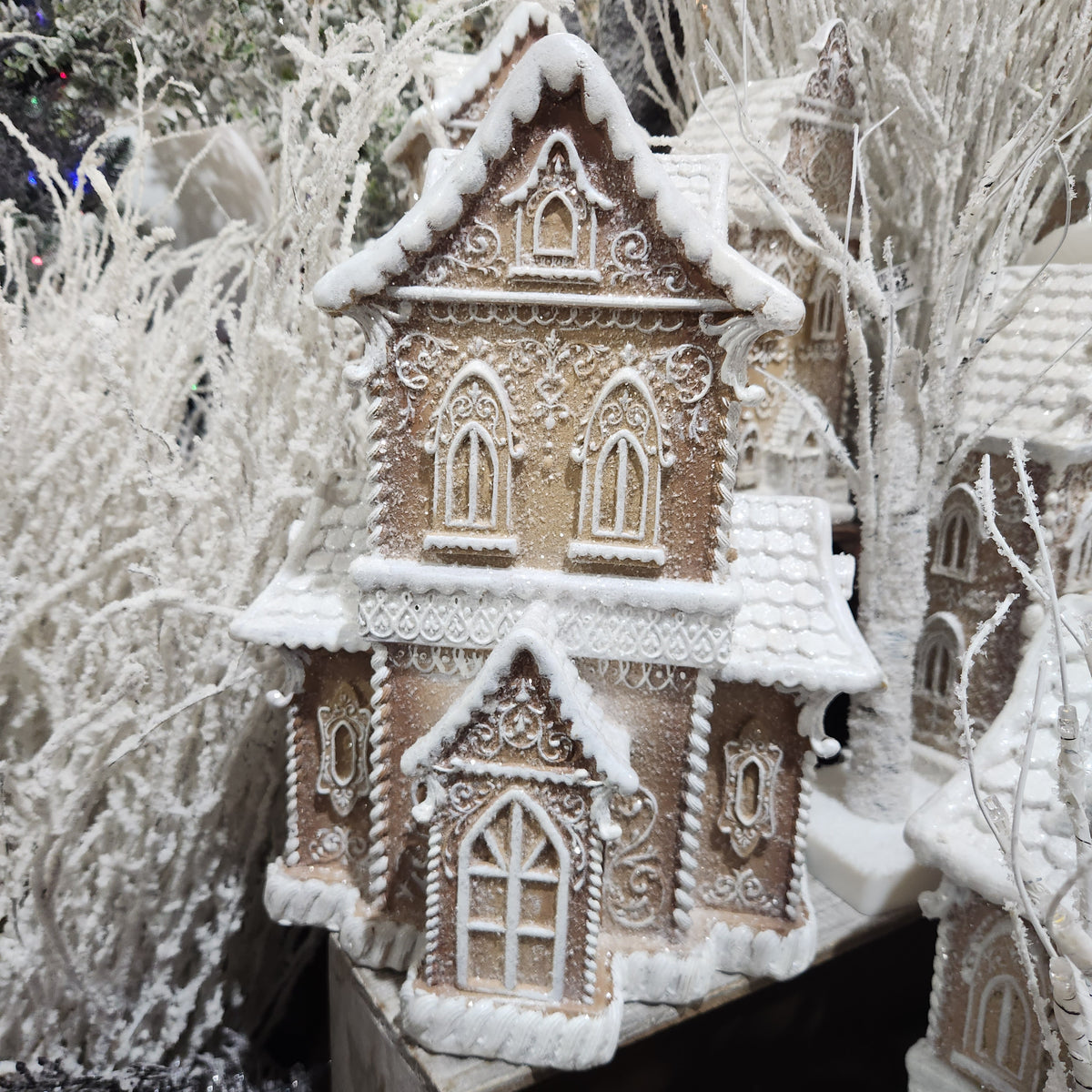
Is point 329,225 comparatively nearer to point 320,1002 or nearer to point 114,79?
point 114,79

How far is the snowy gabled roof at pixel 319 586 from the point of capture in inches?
63.8

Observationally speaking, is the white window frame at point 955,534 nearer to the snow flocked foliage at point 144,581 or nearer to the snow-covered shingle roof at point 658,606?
the snow-covered shingle roof at point 658,606

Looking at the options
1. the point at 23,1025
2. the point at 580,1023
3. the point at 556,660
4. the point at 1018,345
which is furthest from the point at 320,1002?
the point at 1018,345

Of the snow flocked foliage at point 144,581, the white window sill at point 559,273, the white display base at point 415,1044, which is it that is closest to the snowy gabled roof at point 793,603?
the white window sill at point 559,273

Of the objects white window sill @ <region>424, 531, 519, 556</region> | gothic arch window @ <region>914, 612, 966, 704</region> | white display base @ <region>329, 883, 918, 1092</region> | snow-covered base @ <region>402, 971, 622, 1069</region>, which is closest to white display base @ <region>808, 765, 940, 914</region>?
white display base @ <region>329, 883, 918, 1092</region>

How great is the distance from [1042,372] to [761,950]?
4.56ft

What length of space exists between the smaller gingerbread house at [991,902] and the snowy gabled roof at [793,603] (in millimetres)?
325

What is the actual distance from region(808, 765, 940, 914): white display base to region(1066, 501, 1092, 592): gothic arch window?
63 cm

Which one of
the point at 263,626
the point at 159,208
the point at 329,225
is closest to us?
the point at 263,626

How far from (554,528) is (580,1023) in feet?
2.88

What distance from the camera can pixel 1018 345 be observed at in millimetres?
2070

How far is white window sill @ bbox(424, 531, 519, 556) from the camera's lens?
1.51m

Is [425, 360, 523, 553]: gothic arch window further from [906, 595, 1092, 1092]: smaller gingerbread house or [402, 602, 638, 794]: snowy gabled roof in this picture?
[906, 595, 1092, 1092]: smaller gingerbread house

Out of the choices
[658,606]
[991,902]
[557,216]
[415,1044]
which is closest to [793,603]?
[658,606]
